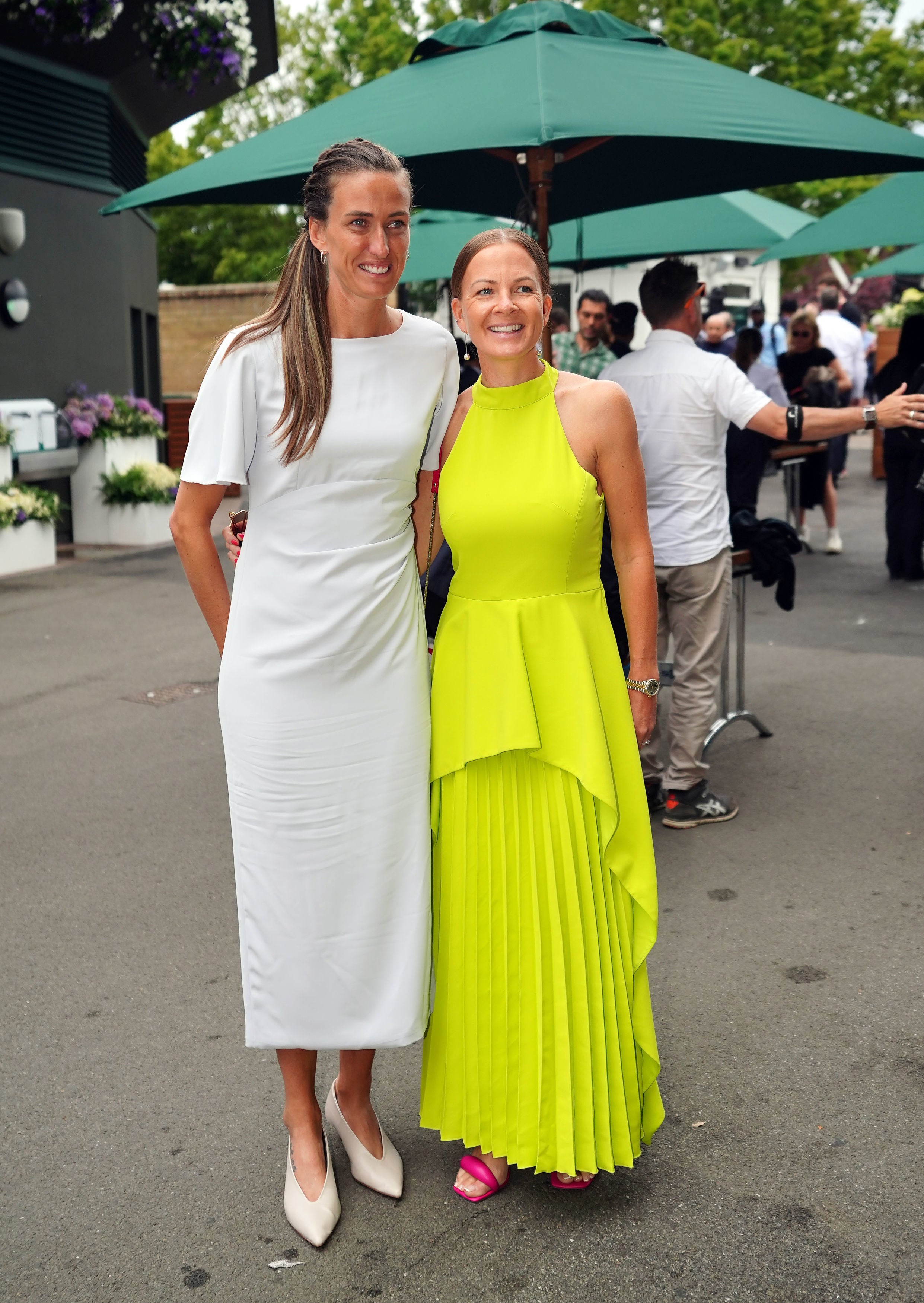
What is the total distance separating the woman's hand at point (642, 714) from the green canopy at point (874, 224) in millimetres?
7269

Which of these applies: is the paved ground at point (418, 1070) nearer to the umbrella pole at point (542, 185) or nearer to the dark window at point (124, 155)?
the umbrella pole at point (542, 185)

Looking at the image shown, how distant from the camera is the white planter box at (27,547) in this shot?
11.3 m

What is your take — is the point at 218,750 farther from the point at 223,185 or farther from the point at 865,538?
the point at 865,538

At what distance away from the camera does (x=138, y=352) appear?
664 inches

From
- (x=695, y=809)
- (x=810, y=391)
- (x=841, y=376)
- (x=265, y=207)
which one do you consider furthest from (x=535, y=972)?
(x=265, y=207)

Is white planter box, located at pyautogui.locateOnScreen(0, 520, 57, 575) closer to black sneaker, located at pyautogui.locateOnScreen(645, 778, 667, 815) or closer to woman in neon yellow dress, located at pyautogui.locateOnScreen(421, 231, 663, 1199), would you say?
black sneaker, located at pyautogui.locateOnScreen(645, 778, 667, 815)

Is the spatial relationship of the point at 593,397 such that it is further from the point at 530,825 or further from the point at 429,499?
the point at 530,825

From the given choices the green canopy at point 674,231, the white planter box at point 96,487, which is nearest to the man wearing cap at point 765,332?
the green canopy at point 674,231

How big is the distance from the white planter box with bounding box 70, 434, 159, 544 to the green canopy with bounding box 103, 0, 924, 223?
8.06m

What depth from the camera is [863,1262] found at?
8.38ft

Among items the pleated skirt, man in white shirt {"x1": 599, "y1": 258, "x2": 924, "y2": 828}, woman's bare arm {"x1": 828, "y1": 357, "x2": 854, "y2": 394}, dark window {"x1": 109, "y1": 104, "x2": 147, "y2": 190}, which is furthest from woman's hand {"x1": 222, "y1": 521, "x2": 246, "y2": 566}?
dark window {"x1": 109, "y1": 104, "x2": 147, "y2": 190}

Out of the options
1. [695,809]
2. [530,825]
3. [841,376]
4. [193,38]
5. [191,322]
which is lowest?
[695,809]

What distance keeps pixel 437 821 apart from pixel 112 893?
2272mm

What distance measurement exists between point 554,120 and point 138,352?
44.1 feet
